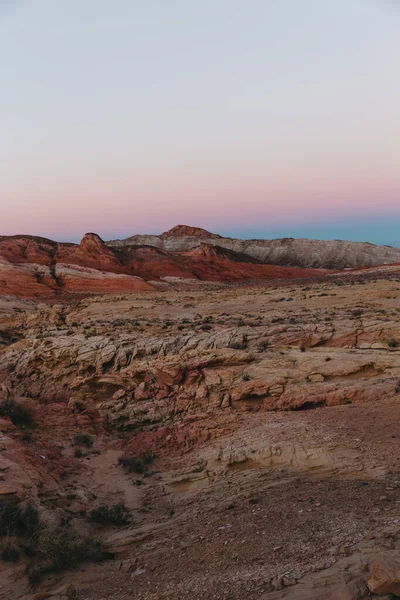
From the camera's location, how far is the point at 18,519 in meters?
7.84

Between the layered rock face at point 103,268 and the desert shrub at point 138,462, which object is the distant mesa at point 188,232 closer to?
the layered rock face at point 103,268

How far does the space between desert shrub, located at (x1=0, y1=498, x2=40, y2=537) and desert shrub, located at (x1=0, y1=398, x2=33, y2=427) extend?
5202 mm

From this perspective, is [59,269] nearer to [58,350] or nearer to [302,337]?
[58,350]

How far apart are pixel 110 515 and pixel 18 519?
1.78 m

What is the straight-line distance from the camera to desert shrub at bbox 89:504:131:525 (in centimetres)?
859

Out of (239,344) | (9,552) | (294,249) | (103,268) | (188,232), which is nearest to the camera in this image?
(9,552)

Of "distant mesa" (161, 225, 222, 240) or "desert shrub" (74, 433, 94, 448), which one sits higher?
"distant mesa" (161, 225, 222, 240)

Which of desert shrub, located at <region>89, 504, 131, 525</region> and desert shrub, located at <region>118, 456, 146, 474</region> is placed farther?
desert shrub, located at <region>118, 456, 146, 474</region>

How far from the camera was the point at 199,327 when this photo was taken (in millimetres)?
18344

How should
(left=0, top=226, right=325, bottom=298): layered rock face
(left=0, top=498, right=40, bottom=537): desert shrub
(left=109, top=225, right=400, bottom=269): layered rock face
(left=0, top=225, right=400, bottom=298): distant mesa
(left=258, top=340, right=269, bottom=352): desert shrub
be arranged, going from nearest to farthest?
(left=0, top=498, right=40, bottom=537): desert shrub → (left=258, top=340, right=269, bottom=352): desert shrub → (left=0, top=226, right=325, bottom=298): layered rock face → (left=0, top=225, right=400, bottom=298): distant mesa → (left=109, top=225, right=400, bottom=269): layered rock face

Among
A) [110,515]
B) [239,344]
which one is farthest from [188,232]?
[110,515]

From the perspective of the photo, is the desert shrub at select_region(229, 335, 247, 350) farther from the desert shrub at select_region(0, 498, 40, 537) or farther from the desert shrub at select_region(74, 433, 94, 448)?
the desert shrub at select_region(0, 498, 40, 537)

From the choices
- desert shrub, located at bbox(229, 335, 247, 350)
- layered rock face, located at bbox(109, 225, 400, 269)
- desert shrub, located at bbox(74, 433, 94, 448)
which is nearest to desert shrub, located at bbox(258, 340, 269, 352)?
desert shrub, located at bbox(229, 335, 247, 350)

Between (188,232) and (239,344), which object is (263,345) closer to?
(239,344)
